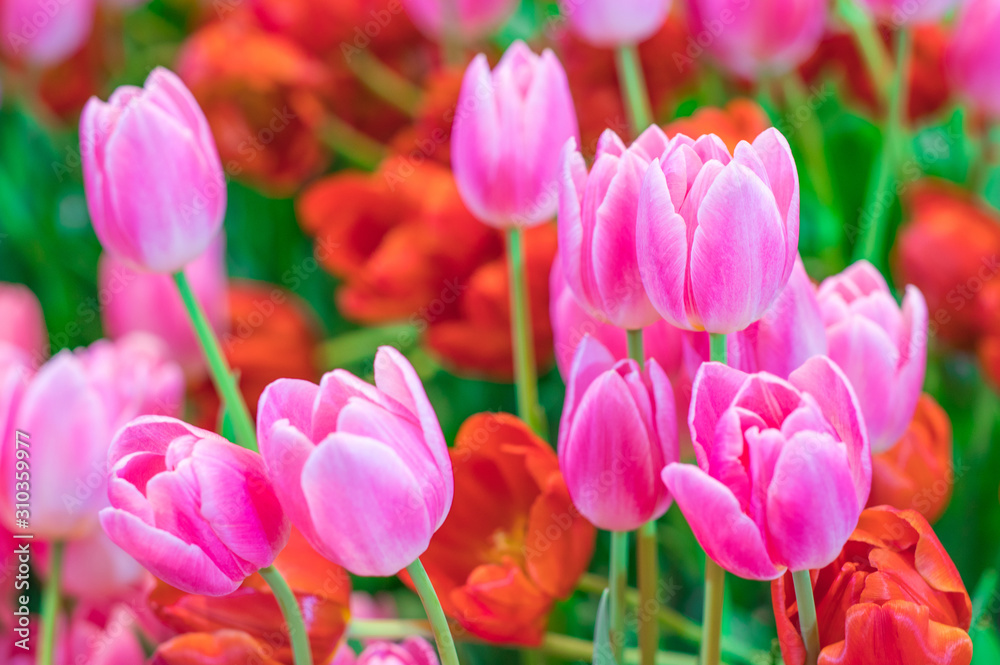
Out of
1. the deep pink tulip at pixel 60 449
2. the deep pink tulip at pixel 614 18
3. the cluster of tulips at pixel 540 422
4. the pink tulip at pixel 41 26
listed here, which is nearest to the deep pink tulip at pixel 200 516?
the cluster of tulips at pixel 540 422

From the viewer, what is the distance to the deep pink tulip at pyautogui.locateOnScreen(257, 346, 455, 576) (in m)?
0.22

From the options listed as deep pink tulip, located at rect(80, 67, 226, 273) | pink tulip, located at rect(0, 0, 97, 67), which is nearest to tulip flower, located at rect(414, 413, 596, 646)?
deep pink tulip, located at rect(80, 67, 226, 273)

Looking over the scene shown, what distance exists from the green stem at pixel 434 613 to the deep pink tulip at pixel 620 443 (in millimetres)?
45

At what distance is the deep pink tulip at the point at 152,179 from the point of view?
1.01 feet

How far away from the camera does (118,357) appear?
0.41 m

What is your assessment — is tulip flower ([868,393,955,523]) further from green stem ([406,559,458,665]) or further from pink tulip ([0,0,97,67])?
pink tulip ([0,0,97,67])

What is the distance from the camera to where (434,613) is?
0.79ft

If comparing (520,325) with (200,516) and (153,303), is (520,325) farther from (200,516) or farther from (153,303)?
(153,303)

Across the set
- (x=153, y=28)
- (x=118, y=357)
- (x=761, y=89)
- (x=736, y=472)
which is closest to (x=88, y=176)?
(x=118, y=357)

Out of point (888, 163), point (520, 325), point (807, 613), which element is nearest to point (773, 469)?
point (807, 613)

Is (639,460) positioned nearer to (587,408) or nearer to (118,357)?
(587,408)

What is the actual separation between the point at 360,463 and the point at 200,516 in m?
0.05

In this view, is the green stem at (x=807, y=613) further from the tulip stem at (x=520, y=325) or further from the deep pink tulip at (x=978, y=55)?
the deep pink tulip at (x=978, y=55)

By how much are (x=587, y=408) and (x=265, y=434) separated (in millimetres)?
79
